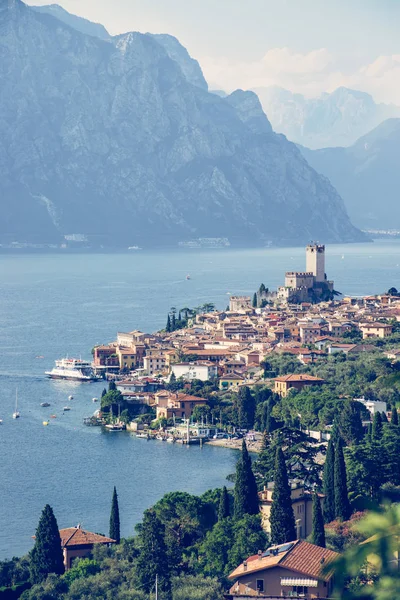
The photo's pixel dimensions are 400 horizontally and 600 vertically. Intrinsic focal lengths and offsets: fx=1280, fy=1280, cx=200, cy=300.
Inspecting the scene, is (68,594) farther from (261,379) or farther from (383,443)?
(261,379)

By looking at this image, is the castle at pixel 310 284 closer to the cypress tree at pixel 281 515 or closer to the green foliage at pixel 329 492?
the green foliage at pixel 329 492

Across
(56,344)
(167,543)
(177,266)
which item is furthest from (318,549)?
(177,266)

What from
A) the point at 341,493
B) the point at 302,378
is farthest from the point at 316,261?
the point at 341,493

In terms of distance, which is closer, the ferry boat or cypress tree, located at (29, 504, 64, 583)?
cypress tree, located at (29, 504, 64, 583)

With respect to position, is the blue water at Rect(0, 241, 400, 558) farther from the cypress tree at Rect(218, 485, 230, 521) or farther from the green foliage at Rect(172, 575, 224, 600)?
the green foliage at Rect(172, 575, 224, 600)

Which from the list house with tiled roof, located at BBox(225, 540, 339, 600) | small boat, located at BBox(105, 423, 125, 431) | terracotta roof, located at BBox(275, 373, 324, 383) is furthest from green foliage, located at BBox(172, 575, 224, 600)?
terracotta roof, located at BBox(275, 373, 324, 383)

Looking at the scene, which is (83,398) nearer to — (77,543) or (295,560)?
(77,543)

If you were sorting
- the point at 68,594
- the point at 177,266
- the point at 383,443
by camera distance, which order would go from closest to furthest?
1. the point at 68,594
2. the point at 383,443
3. the point at 177,266

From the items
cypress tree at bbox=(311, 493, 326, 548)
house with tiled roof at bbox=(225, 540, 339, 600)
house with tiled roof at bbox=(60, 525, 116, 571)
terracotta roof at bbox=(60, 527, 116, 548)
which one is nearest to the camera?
house with tiled roof at bbox=(225, 540, 339, 600)
